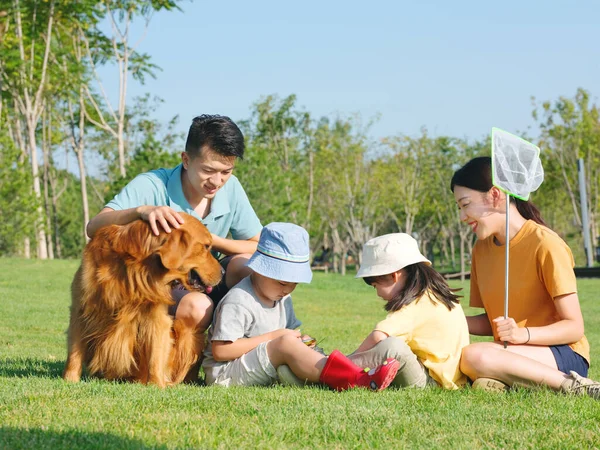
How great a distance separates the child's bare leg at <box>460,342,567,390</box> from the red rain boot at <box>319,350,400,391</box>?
595 mm

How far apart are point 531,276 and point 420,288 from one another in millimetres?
835

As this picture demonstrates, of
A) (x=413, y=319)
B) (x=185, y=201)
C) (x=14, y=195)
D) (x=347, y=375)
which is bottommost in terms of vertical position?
(x=347, y=375)

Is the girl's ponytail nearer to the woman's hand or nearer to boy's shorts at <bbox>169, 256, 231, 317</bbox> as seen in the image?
the woman's hand

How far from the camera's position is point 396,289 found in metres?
5.36

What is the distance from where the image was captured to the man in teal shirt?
5602 millimetres

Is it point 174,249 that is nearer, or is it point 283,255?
point 174,249

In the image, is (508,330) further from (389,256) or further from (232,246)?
(232,246)

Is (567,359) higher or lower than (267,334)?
lower

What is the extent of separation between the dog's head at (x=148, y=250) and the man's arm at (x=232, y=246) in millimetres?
701

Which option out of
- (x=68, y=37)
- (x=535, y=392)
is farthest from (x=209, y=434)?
(x=68, y=37)

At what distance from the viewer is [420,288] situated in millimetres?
5234

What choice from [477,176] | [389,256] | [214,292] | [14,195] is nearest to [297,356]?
[389,256]

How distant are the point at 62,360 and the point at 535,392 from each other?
4.78 m

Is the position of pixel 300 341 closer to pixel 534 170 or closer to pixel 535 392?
pixel 535 392
